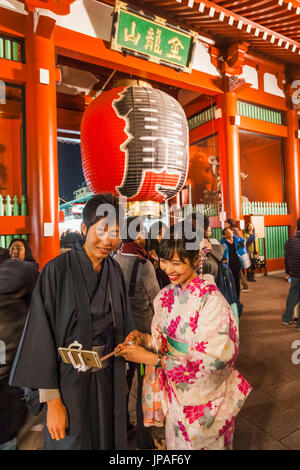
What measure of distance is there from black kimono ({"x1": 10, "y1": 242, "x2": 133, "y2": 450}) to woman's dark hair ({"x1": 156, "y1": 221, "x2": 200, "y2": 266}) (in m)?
0.38

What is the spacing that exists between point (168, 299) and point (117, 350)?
41 cm

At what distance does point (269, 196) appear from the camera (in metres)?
11.8

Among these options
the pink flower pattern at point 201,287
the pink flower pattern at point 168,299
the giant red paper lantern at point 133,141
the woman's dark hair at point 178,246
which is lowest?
the pink flower pattern at point 168,299

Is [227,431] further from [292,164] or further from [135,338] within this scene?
[292,164]

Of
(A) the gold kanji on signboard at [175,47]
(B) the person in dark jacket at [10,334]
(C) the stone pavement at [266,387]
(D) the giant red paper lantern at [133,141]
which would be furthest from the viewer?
(A) the gold kanji on signboard at [175,47]

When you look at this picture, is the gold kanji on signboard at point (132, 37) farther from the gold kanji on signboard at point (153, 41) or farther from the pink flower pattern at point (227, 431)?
the pink flower pattern at point (227, 431)

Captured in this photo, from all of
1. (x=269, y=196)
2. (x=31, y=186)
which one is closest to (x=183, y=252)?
(x=31, y=186)

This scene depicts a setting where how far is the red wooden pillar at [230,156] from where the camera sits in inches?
291

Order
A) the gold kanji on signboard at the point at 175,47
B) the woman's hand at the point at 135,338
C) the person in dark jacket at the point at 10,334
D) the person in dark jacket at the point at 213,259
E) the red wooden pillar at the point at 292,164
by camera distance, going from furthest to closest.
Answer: the red wooden pillar at the point at 292,164 < the gold kanji on signboard at the point at 175,47 < the person in dark jacket at the point at 213,259 < the person in dark jacket at the point at 10,334 < the woman's hand at the point at 135,338

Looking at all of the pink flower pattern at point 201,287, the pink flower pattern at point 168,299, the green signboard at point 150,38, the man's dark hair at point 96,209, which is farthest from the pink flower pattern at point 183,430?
the green signboard at point 150,38

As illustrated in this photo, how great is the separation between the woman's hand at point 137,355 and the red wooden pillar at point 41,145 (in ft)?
12.1
